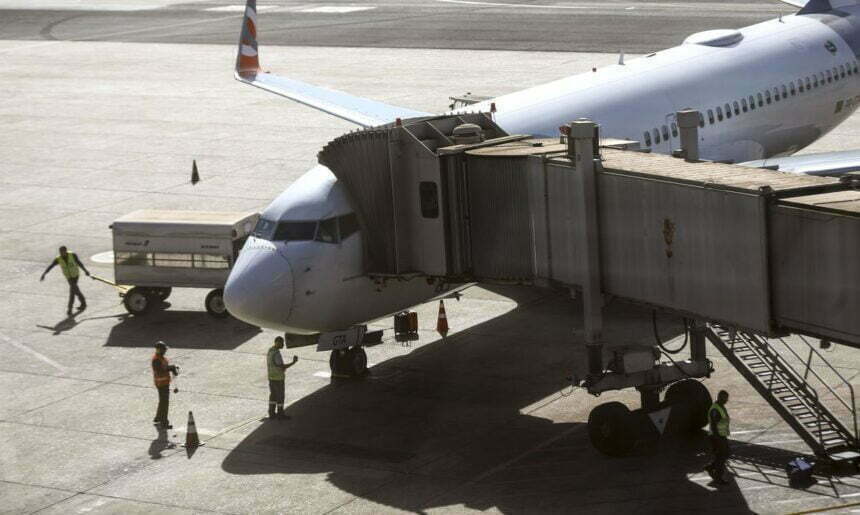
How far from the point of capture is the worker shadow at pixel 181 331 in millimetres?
39562

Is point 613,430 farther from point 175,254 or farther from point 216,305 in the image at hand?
point 175,254

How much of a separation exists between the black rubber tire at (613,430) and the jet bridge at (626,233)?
0.12ft

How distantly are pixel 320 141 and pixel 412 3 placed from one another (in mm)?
50339

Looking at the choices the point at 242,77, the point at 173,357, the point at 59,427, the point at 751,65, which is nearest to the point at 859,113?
the point at 751,65

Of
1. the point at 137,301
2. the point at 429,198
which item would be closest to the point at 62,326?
the point at 137,301

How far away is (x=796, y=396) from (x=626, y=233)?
16.2 ft

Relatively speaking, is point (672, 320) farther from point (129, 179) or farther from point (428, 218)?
point (129, 179)

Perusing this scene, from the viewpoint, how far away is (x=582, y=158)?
29.3 m

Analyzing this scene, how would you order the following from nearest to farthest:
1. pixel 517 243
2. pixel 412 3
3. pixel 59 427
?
pixel 517 243 → pixel 59 427 → pixel 412 3

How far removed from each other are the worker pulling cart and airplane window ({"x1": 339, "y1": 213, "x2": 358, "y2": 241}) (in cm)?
872

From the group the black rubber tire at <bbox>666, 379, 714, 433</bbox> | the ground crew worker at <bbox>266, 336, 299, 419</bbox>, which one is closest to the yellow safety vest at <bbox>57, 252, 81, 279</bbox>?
the ground crew worker at <bbox>266, 336, 299, 419</bbox>

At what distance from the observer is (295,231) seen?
3344 cm

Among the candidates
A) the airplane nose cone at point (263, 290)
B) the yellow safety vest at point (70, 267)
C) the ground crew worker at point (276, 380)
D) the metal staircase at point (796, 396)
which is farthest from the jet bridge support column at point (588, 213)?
the yellow safety vest at point (70, 267)

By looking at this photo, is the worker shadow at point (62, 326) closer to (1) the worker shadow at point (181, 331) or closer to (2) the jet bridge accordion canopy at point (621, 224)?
(1) the worker shadow at point (181, 331)
